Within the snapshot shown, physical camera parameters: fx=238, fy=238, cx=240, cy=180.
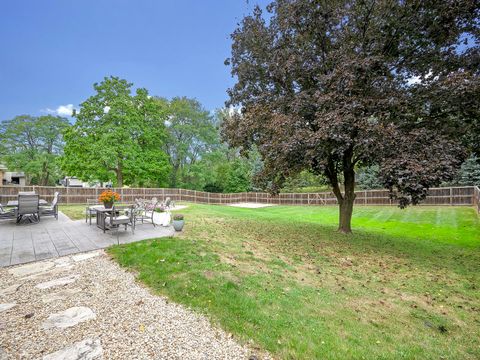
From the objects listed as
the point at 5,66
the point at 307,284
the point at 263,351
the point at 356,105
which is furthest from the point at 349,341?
the point at 5,66

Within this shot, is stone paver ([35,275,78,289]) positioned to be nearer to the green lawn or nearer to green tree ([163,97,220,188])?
the green lawn

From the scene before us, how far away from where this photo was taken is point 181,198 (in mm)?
21750

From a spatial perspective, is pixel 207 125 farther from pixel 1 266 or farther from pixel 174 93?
pixel 1 266

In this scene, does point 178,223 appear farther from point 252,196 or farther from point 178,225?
point 252,196

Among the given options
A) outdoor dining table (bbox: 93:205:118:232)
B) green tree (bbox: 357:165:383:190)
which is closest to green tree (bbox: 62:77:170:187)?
outdoor dining table (bbox: 93:205:118:232)

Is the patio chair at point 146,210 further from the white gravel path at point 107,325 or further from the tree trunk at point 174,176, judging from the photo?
the tree trunk at point 174,176

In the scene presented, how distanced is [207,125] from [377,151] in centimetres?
2240

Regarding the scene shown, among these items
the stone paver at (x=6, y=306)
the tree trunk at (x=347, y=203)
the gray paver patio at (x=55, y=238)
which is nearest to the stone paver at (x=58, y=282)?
the stone paver at (x=6, y=306)

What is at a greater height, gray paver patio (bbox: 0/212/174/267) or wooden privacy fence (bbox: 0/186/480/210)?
wooden privacy fence (bbox: 0/186/480/210)

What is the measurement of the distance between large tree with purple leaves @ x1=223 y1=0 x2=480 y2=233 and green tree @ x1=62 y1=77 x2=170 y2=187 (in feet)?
44.1

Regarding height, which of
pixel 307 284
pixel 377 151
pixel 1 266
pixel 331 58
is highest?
pixel 331 58

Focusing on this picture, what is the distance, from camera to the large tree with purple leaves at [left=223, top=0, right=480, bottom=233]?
559cm

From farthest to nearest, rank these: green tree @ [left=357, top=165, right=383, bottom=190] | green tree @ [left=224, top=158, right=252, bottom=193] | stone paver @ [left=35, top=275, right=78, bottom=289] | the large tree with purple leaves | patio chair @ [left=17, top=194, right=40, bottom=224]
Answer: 1. green tree @ [left=224, top=158, right=252, bottom=193]
2. green tree @ [left=357, top=165, right=383, bottom=190]
3. patio chair @ [left=17, top=194, right=40, bottom=224]
4. the large tree with purple leaves
5. stone paver @ [left=35, top=275, right=78, bottom=289]

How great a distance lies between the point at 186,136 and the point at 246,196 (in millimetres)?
9239
